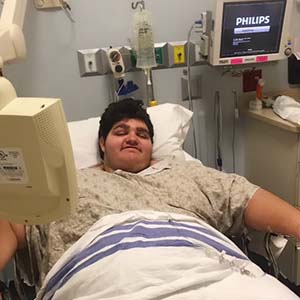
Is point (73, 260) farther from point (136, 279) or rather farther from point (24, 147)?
point (24, 147)

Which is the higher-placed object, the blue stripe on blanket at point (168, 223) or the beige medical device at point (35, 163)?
the beige medical device at point (35, 163)

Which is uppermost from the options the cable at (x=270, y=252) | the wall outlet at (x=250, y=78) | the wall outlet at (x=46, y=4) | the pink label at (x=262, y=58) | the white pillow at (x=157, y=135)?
the wall outlet at (x=46, y=4)

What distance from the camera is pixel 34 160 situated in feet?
2.83

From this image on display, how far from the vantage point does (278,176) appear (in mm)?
2355

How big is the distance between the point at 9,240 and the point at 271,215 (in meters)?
0.93

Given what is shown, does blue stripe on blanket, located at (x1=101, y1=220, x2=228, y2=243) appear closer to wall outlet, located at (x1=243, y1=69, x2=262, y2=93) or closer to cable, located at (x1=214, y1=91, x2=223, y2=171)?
Answer: cable, located at (x1=214, y1=91, x2=223, y2=171)

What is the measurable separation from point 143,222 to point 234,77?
1391 millimetres

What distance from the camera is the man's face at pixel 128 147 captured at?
6.03 ft

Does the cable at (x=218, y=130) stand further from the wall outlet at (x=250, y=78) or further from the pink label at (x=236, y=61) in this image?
the pink label at (x=236, y=61)

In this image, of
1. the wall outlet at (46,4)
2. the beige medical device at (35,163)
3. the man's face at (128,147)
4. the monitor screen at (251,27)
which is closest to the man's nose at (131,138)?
the man's face at (128,147)

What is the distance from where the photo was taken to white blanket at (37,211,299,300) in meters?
1.20

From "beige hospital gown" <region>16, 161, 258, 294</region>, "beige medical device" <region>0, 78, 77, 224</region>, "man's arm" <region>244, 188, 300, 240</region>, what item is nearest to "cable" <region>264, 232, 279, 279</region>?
"man's arm" <region>244, 188, 300, 240</region>

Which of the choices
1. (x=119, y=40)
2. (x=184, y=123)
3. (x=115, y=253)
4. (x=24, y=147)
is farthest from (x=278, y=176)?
(x=24, y=147)

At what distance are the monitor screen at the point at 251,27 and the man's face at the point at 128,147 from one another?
659mm
